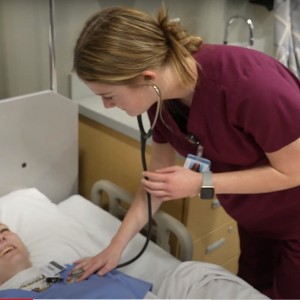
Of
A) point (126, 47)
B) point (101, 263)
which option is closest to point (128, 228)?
Result: point (101, 263)

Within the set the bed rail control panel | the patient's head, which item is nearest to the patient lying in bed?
the patient's head

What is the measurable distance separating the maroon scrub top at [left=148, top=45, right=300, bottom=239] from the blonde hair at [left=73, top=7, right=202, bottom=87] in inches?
3.2

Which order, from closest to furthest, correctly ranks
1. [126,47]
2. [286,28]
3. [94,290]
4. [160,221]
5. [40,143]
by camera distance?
[126,47]
[94,290]
[160,221]
[40,143]
[286,28]

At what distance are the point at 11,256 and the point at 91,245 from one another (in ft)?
0.89

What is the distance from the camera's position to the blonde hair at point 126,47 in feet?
2.97

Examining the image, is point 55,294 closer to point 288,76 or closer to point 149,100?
point 149,100

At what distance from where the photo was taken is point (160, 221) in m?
1.42

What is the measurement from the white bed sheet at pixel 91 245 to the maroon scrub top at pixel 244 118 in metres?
0.24

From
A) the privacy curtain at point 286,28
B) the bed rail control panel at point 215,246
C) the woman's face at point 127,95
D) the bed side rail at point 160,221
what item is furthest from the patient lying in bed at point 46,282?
the privacy curtain at point 286,28

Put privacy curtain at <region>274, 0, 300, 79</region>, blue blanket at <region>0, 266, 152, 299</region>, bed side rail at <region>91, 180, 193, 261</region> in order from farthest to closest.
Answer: privacy curtain at <region>274, 0, 300, 79</region> < bed side rail at <region>91, 180, 193, 261</region> < blue blanket at <region>0, 266, 152, 299</region>

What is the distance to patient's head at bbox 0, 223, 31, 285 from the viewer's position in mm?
1274

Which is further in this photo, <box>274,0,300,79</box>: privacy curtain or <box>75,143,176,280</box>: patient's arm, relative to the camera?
<box>274,0,300,79</box>: privacy curtain

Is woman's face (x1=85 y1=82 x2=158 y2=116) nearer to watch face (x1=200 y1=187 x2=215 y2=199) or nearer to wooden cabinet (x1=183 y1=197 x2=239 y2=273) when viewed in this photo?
watch face (x1=200 y1=187 x2=215 y2=199)

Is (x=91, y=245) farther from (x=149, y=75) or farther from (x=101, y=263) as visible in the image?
(x=149, y=75)
